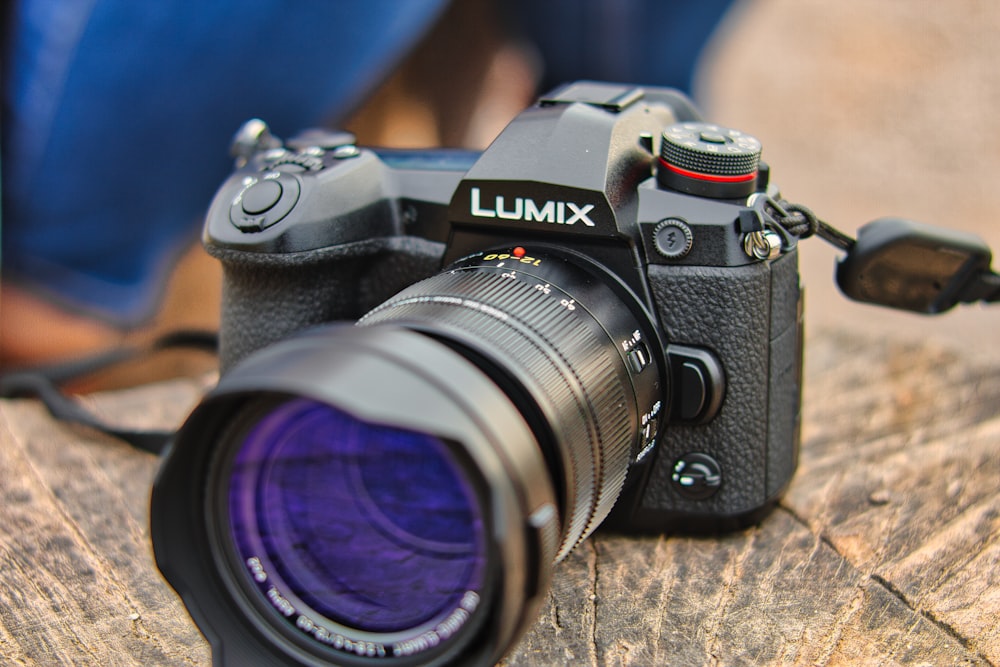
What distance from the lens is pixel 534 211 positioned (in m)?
0.98

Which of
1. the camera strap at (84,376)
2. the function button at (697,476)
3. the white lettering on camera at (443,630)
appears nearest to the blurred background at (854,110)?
the camera strap at (84,376)

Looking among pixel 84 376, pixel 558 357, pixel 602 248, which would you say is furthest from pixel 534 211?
pixel 84 376

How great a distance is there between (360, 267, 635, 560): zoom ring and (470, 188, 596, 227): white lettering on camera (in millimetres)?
69

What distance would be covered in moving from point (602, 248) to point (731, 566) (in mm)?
316

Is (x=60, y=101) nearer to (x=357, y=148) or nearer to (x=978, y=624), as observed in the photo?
(x=357, y=148)

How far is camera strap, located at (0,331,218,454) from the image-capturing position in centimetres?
119

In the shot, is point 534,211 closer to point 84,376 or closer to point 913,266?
point 913,266

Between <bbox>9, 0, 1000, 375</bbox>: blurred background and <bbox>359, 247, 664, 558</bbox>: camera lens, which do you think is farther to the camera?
<bbox>9, 0, 1000, 375</bbox>: blurred background

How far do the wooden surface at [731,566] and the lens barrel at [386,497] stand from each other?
12 centimetres

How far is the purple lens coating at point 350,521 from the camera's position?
783 mm

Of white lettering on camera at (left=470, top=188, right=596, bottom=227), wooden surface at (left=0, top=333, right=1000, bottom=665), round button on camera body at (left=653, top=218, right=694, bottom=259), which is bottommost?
wooden surface at (left=0, top=333, right=1000, bottom=665)

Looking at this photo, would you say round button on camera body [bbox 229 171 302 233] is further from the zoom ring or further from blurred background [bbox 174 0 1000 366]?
blurred background [bbox 174 0 1000 366]

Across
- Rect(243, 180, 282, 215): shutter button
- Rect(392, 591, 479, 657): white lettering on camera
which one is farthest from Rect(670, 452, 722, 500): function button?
Rect(243, 180, 282, 215): shutter button

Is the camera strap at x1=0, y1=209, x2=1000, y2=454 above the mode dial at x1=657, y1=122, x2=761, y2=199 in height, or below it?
below
